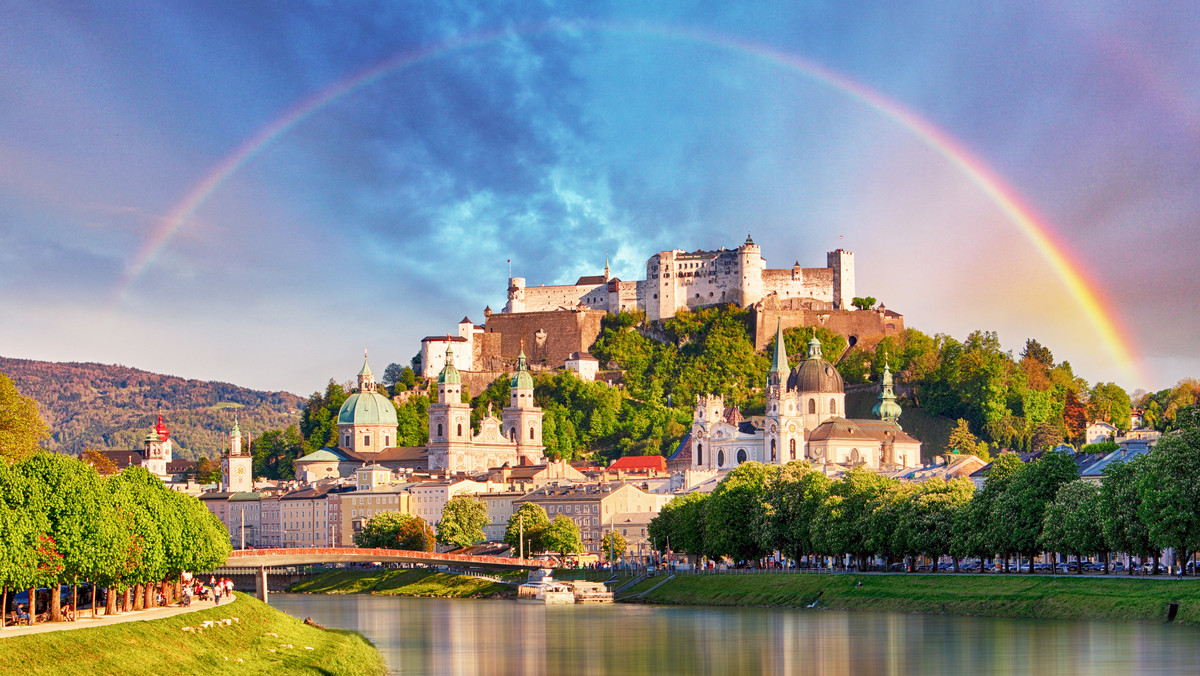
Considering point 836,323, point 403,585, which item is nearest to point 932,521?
point 403,585

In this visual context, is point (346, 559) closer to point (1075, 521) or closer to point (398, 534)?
point (398, 534)

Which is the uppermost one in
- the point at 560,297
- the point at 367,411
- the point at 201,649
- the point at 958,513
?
the point at 560,297

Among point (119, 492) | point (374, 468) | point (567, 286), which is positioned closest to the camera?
point (119, 492)

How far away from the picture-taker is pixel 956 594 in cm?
6806

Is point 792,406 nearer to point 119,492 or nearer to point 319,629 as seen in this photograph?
point 319,629

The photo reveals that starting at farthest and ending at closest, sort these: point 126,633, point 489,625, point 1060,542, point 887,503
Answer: point 887,503, point 489,625, point 1060,542, point 126,633

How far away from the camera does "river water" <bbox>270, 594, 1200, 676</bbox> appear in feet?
158

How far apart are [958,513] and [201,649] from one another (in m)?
39.8

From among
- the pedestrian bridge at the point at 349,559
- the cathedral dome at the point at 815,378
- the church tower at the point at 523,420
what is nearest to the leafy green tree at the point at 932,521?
the pedestrian bridge at the point at 349,559

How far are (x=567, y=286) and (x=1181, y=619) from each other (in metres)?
136

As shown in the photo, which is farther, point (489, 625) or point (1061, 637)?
point (489, 625)

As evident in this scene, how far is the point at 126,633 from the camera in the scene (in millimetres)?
41719

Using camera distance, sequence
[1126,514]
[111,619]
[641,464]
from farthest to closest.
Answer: [641,464]
[1126,514]
[111,619]

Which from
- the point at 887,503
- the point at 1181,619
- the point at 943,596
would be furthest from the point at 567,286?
the point at 1181,619
